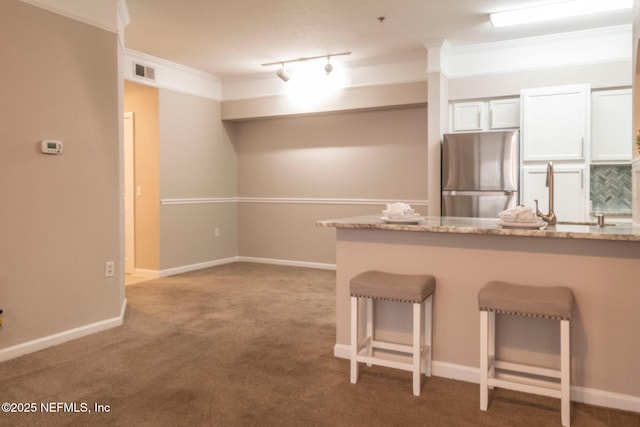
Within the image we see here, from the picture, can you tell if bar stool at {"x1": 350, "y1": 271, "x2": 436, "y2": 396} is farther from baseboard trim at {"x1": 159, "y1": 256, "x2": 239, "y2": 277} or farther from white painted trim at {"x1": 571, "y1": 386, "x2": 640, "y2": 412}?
baseboard trim at {"x1": 159, "y1": 256, "x2": 239, "y2": 277}

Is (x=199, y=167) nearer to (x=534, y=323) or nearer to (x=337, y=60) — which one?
(x=337, y=60)

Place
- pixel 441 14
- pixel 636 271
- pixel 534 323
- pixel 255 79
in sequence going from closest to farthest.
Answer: pixel 636 271
pixel 534 323
pixel 441 14
pixel 255 79

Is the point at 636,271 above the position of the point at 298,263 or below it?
above

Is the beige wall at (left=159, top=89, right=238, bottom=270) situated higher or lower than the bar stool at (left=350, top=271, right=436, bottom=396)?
higher

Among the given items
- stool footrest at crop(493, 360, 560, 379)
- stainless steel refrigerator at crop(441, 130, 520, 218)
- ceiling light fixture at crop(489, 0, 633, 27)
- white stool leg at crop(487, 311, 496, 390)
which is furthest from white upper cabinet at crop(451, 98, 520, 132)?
stool footrest at crop(493, 360, 560, 379)

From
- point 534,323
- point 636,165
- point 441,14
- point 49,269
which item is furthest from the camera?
point 441,14

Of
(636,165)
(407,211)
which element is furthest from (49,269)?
(636,165)

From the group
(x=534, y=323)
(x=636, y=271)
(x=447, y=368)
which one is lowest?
(x=447, y=368)

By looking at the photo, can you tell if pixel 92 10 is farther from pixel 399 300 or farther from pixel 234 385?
pixel 399 300

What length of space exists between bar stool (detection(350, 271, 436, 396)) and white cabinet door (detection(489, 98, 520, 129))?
292 cm

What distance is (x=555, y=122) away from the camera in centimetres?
456

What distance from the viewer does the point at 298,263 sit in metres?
6.55

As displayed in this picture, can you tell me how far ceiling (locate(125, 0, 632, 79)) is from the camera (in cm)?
398

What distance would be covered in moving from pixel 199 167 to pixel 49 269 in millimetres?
3212
